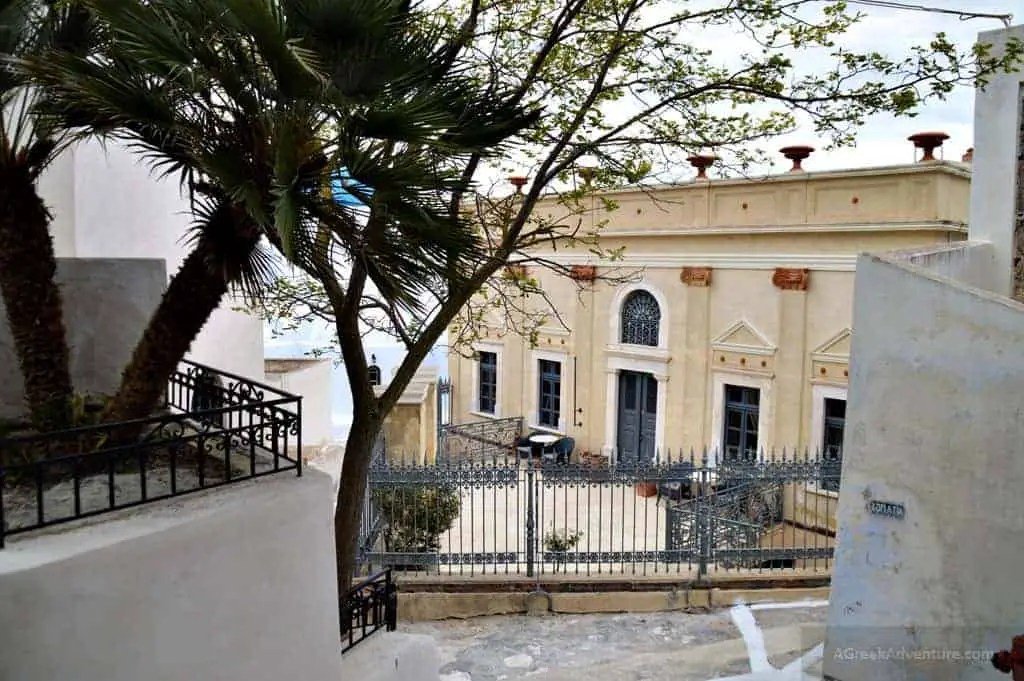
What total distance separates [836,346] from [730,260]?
8.95 ft

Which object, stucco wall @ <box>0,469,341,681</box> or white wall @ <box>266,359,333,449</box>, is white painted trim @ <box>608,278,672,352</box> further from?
stucco wall @ <box>0,469,341,681</box>

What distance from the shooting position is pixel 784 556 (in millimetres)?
8906

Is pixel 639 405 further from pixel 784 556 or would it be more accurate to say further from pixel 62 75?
pixel 62 75

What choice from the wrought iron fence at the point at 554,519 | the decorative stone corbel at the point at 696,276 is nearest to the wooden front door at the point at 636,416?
the decorative stone corbel at the point at 696,276

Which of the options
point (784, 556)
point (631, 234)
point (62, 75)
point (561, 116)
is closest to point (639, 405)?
point (631, 234)

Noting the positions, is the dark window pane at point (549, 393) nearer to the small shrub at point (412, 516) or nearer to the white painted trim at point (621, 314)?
the white painted trim at point (621, 314)

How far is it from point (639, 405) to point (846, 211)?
5920mm

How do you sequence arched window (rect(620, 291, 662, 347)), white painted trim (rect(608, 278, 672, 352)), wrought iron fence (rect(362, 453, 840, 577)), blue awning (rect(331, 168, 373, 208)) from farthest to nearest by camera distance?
arched window (rect(620, 291, 662, 347)) < white painted trim (rect(608, 278, 672, 352)) < wrought iron fence (rect(362, 453, 840, 577)) < blue awning (rect(331, 168, 373, 208))

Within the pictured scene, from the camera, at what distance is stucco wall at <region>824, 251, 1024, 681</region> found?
4.99 m

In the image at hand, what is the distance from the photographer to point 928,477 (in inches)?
208

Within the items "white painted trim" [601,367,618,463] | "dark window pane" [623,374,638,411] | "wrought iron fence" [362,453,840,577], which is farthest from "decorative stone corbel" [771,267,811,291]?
"wrought iron fence" [362,453,840,577]

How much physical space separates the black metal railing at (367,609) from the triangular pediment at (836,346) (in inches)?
414

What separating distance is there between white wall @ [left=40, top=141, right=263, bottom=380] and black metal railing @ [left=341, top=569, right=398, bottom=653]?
3.43 m

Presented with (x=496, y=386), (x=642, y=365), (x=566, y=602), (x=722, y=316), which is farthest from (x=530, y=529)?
(x=496, y=386)
